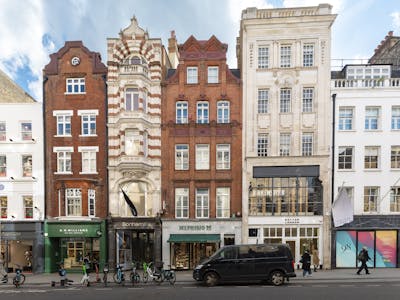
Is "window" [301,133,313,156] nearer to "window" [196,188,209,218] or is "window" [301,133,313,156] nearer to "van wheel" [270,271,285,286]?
"window" [196,188,209,218]

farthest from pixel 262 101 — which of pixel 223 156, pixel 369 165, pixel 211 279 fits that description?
pixel 211 279

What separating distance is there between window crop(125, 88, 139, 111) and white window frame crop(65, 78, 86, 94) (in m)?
3.52

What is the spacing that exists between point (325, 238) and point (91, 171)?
17.8 meters

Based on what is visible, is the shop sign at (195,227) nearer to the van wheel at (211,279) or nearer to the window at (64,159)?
the van wheel at (211,279)

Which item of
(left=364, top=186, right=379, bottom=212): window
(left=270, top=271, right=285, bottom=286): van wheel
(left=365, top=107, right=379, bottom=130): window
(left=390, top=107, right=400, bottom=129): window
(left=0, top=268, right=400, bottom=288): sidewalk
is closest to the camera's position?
(left=270, top=271, right=285, bottom=286): van wheel

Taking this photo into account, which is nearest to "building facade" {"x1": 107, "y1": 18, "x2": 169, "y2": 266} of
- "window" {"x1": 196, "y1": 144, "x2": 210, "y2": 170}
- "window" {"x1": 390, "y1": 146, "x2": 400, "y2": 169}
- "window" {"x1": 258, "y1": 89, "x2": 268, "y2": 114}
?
"window" {"x1": 196, "y1": 144, "x2": 210, "y2": 170}

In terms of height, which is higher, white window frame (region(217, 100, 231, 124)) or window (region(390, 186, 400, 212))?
white window frame (region(217, 100, 231, 124))

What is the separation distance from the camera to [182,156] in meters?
20.1

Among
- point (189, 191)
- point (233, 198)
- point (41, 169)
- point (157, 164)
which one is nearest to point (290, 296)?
point (233, 198)

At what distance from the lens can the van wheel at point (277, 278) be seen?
13867mm

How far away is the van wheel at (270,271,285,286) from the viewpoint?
13867 millimetres

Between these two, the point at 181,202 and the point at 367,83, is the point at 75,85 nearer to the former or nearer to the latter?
the point at 181,202

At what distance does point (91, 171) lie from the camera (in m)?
19.8

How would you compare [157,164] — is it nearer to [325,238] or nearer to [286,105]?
[286,105]
